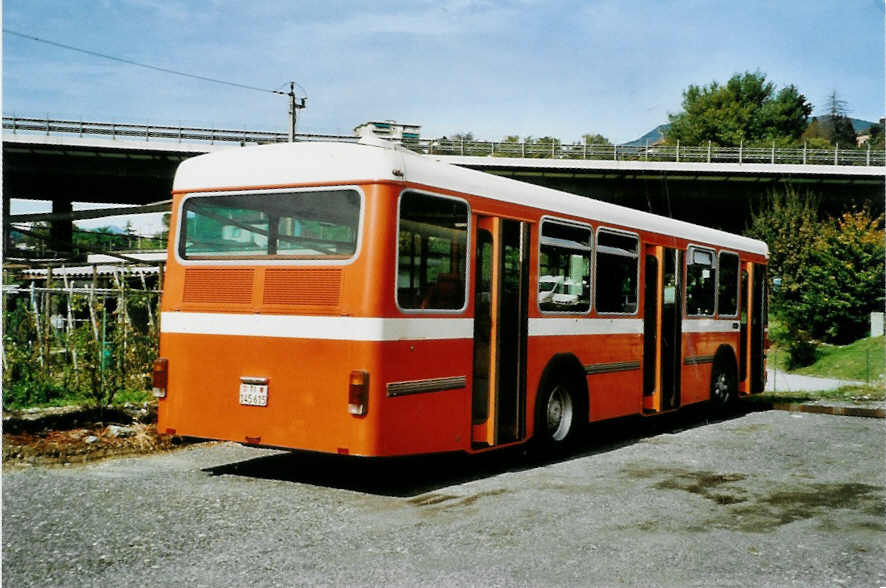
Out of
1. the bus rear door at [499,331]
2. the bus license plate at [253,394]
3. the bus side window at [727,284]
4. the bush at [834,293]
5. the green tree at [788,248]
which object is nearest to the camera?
the bus license plate at [253,394]

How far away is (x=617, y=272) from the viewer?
1110 centimetres

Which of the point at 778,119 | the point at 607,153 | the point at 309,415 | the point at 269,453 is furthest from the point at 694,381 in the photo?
the point at 778,119

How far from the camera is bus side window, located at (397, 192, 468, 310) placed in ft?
25.4

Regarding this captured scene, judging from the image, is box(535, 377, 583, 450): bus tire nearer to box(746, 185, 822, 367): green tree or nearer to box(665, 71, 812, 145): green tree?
box(746, 185, 822, 367): green tree

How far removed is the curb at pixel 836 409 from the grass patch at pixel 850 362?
7.30 m

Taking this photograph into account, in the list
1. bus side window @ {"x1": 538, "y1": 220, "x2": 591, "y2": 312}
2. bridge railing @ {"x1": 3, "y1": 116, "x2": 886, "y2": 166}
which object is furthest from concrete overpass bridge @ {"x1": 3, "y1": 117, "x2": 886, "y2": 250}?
bus side window @ {"x1": 538, "y1": 220, "x2": 591, "y2": 312}

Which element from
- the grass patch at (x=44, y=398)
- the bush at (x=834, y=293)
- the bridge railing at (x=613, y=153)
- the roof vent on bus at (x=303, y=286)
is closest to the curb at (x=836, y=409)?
the roof vent on bus at (x=303, y=286)

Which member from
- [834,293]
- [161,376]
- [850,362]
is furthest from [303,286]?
[834,293]

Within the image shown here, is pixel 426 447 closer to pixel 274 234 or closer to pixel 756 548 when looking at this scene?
pixel 274 234

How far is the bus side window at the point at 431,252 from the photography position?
7.74 metres

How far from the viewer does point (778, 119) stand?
8250cm

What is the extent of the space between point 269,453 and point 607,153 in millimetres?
47283

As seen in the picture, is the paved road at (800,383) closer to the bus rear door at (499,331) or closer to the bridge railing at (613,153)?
the bus rear door at (499,331)

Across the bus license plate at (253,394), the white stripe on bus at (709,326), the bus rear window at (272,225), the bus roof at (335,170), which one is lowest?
the bus license plate at (253,394)
